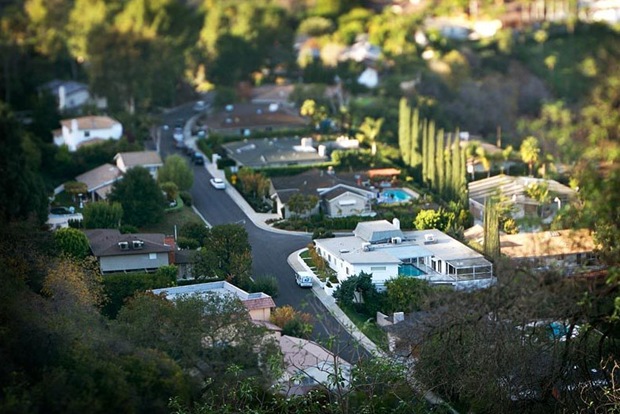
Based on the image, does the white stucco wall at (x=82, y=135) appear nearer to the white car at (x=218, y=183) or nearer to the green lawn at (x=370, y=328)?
the white car at (x=218, y=183)

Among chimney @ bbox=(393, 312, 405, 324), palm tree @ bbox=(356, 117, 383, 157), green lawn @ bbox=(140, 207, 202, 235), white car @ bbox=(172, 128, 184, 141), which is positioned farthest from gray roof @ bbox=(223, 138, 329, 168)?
chimney @ bbox=(393, 312, 405, 324)

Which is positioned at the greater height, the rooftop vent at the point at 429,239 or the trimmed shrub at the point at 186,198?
the rooftop vent at the point at 429,239

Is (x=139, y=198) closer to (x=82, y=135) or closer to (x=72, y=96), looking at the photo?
(x=82, y=135)

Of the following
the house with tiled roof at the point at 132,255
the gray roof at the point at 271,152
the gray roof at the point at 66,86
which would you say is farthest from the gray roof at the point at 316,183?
the gray roof at the point at 66,86

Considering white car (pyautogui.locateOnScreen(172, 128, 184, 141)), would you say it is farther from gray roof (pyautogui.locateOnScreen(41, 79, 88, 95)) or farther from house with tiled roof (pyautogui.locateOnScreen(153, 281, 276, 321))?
house with tiled roof (pyautogui.locateOnScreen(153, 281, 276, 321))

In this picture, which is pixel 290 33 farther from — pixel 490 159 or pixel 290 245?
pixel 290 245

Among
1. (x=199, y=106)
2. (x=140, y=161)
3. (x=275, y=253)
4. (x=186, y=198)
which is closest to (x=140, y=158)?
(x=140, y=161)
